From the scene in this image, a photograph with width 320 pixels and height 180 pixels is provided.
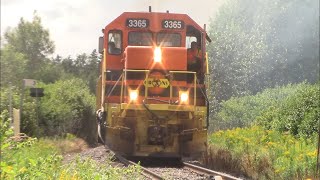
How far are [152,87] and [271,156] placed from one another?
315 centimetres

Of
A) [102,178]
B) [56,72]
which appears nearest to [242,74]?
[102,178]

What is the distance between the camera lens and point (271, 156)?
1163cm

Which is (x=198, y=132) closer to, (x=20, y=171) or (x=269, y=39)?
(x=20, y=171)

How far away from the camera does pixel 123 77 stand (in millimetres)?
12414

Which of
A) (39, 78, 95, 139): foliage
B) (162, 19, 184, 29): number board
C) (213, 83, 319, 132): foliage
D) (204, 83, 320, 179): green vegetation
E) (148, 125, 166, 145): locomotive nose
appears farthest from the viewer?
(39, 78, 95, 139): foliage

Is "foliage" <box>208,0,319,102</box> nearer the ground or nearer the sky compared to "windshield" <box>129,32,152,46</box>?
nearer the sky

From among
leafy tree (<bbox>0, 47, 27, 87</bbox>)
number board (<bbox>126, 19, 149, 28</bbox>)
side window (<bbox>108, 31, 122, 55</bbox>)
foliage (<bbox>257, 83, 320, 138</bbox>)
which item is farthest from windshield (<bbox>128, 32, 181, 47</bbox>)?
leafy tree (<bbox>0, 47, 27, 87</bbox>)

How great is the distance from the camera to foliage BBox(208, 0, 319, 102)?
37000mm

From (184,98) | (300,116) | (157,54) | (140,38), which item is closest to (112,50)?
(140,38)

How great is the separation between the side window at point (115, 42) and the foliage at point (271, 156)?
370cm

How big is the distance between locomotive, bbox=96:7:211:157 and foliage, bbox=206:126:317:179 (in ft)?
3.90

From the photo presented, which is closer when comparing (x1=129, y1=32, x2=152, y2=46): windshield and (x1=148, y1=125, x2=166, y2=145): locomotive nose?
(x1=148, y1=125, x2=166, y2=145): locomotive nose

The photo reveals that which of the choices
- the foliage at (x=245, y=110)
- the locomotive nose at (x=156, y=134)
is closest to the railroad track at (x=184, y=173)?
the locomotive nose at (x=156, y=134)

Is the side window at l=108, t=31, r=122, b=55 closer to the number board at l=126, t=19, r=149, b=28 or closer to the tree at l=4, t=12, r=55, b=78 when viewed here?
the number board at l=126, t=19, r=149, b=28
